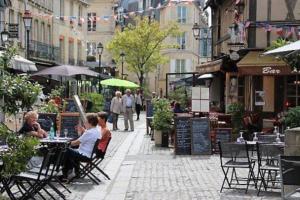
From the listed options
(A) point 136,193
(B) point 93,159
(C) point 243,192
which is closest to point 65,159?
(B) point 93,159

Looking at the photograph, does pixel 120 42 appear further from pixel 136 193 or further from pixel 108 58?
pixel 136 193

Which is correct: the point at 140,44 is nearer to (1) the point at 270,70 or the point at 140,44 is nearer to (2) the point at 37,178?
(1) the point at 270,70

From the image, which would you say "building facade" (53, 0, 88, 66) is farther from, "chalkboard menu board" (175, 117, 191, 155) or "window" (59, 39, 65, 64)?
"chalkboard menu board" (175, 117, 191, 155)

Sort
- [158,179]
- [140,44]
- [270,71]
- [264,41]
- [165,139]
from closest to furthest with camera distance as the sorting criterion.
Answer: [158,179], [165,139], [270,71], [264,41], [140,44]

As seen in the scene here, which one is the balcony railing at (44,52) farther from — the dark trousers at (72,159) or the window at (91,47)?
the dark trousers at (72,159)

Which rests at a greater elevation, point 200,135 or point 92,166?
point 200,135

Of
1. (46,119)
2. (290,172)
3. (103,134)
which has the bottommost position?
(290,172)

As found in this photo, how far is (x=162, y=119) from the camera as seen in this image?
1967cm

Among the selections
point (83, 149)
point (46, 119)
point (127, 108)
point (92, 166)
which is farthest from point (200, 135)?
point (127, 108)

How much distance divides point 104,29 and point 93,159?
6970 cm

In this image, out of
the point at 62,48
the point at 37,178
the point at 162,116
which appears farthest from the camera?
the point at 62,48

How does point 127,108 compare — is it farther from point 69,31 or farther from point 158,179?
point 69,31

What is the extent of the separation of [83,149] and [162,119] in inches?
310

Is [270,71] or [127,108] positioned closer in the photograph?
[270,71]
